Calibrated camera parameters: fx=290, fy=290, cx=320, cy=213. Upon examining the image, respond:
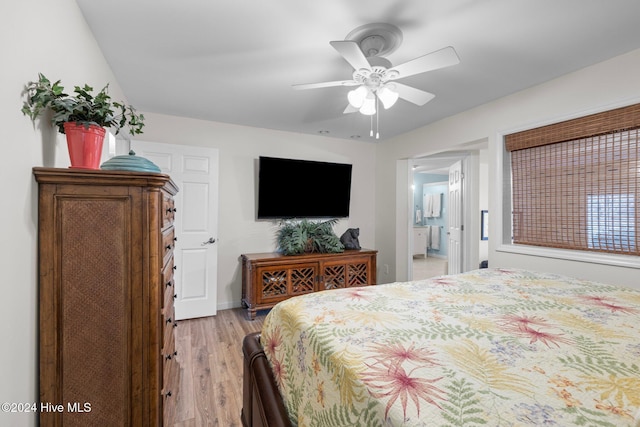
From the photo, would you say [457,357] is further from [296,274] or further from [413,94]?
[296,274]

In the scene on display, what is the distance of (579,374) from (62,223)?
1.77m

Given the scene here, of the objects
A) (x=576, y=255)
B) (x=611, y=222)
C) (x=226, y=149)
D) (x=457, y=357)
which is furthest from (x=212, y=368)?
(x=611, y=222)

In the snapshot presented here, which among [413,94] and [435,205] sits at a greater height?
[413,94]

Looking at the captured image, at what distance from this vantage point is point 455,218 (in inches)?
184

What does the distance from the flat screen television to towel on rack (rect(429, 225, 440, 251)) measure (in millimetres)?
4806

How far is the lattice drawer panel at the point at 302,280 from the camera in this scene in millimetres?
3615

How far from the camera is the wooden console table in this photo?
3410mm

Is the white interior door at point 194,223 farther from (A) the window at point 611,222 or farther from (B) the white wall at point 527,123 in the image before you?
(A) the window at point 611,222

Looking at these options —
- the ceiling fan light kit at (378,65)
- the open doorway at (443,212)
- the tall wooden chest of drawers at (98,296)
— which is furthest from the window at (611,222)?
the tall wooden chest of drawers at (98,296)

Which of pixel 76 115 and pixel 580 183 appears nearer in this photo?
pixel 76 115

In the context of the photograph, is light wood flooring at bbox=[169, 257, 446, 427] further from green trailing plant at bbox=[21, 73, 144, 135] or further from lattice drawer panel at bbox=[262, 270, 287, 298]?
green trailing plant at bbox=[21, 73, 144, 135]

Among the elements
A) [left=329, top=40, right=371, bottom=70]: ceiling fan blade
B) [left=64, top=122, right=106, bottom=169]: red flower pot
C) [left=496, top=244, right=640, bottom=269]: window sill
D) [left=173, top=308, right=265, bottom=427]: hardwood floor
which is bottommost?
[left=173, top=308, right=265, bottom=427]: hardwood floor

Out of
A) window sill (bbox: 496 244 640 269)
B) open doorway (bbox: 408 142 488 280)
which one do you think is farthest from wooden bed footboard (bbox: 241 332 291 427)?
open doorway (bbox: 408 142 488 280)

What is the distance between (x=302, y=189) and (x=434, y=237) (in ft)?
18.5
